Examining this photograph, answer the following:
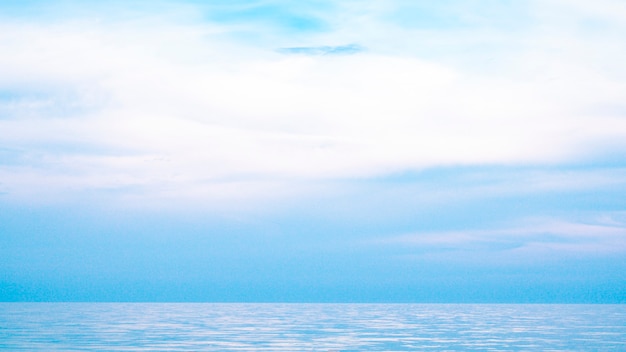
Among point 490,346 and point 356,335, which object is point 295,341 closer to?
point 356,335

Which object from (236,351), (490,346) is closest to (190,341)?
(236,351)

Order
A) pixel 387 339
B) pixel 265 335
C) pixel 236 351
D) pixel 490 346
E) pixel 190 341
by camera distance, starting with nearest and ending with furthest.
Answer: pixel 236 351 → pixel 490 346 → pixel 190 341 → pixel 387 339 → pixel 265 335

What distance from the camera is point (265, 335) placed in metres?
64.0

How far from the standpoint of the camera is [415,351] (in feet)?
160

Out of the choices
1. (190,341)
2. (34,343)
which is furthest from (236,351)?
(34,343)

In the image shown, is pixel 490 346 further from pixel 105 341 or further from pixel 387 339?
pixel 105 341

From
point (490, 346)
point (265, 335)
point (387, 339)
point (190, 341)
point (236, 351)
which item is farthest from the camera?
point (265, 335)

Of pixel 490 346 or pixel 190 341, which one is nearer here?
pixel 490 346

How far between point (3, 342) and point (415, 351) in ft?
90.9

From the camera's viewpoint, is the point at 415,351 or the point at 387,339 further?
the point at 387,339

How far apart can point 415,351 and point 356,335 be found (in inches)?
635

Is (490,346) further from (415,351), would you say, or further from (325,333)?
(325,333)

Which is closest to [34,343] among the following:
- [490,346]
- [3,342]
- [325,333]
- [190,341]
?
[3,342]

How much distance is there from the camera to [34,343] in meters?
53.8
